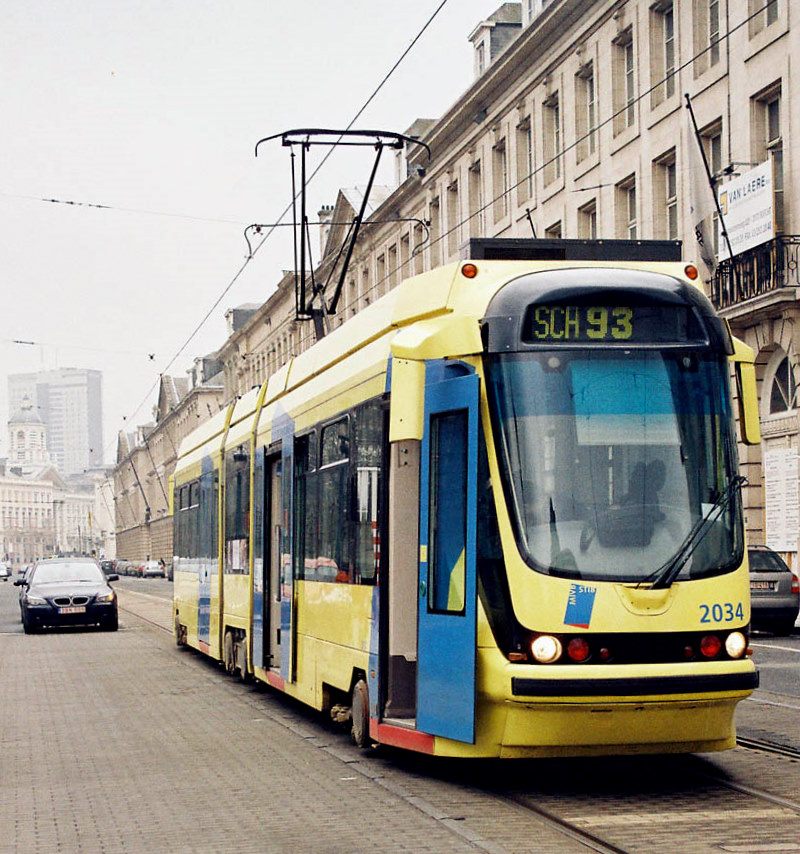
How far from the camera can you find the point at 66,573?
31.9 m

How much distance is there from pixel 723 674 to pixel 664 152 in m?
28.4

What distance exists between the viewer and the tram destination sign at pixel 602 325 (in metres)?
9.04

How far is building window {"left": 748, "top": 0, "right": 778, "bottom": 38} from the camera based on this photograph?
103 feet

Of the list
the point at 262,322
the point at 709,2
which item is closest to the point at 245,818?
the point at 709,2

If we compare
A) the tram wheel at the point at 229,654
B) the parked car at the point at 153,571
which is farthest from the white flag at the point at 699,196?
the parked car at the point at 153,571

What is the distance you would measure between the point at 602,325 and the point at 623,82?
3061 cm

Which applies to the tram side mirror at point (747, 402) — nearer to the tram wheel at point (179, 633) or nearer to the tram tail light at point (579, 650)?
the tram tail light at point (579, 650)

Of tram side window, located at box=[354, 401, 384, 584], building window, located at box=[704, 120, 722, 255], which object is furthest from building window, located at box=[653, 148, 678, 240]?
tram side window, located at box=[354, 401, 384, 584]

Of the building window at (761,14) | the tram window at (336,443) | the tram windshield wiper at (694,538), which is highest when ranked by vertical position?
the building window at (761,14)

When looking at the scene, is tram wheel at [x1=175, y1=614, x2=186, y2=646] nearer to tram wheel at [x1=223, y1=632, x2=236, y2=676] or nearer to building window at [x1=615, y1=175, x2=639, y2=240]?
tram wheel at [x1=223, y1=632, x2=236, y2=676]

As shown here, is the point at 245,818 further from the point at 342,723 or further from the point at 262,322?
the point at 262,322

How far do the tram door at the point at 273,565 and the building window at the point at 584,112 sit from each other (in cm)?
2695

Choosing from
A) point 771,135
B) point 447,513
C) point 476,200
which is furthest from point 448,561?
point 476,200

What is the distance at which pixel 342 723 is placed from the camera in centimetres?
1288
